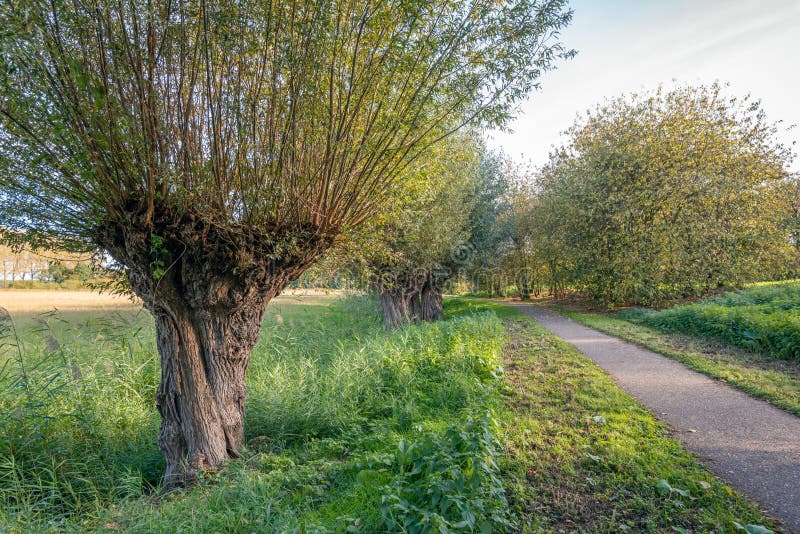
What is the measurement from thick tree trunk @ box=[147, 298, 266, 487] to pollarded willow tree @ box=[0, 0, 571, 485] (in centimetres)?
2

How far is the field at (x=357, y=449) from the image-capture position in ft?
9.25

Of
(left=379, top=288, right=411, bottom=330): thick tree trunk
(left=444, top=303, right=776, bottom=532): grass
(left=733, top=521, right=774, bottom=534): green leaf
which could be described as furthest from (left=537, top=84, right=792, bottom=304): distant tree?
(left=733, top=521, right=774, bottom=534): green leaf

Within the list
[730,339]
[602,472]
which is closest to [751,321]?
[730,339]

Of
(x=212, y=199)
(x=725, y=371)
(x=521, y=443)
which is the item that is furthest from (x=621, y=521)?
(x=725, y=371)

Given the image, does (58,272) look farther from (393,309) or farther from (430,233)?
(393,309)

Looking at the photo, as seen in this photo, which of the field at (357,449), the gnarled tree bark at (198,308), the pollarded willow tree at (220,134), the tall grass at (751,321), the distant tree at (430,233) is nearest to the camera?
the field at (357,449)

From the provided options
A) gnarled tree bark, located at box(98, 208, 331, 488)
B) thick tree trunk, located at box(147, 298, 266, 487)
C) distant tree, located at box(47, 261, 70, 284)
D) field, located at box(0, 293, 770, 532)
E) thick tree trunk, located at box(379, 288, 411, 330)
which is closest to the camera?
field, located at box(0, 293, 770, 532)

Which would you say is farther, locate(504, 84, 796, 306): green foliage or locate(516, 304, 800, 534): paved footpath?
locate(504, 84, 796, 306): green foliage

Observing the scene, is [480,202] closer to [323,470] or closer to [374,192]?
[374,192]

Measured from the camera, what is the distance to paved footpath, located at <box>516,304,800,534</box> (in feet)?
Answer: 10.3

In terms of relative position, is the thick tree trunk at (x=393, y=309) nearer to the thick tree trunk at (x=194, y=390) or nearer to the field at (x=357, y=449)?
the field at (x=357, y=449)

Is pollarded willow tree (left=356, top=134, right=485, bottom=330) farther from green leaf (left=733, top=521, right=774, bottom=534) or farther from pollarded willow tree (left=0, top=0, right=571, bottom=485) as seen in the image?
green leaf (left=733, top=521, right=774, bottom=534)

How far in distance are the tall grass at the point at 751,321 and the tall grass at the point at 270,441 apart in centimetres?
550

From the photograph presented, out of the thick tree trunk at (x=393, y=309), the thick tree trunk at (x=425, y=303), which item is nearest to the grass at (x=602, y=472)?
the thick tree trunk at (x=393, y=309)
